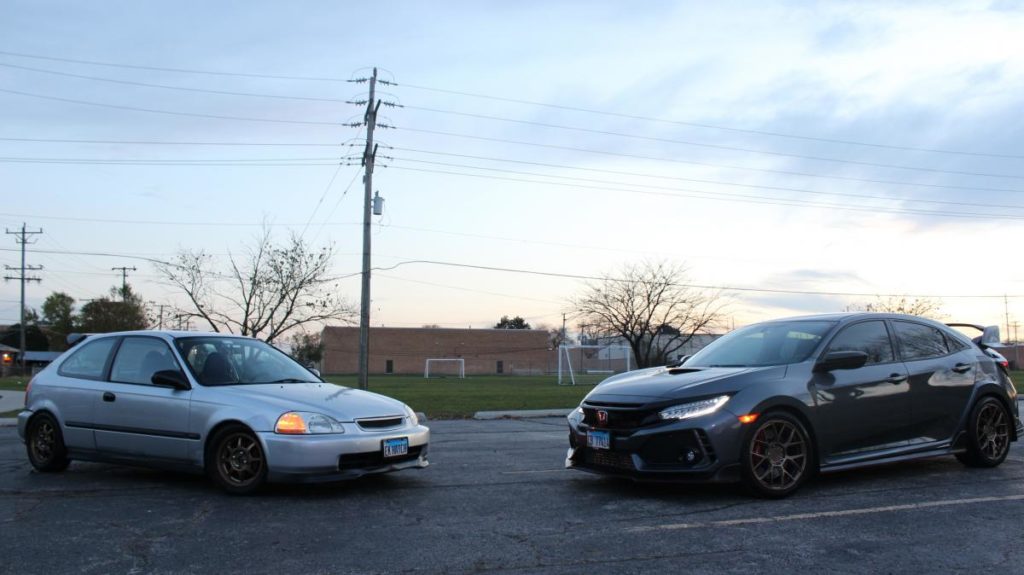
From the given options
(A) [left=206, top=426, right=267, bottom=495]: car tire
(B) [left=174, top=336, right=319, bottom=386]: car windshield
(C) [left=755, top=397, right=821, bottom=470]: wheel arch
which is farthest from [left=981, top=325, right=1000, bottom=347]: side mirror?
(A) [left=206, top=426, right=267, bottom=495]: car tire

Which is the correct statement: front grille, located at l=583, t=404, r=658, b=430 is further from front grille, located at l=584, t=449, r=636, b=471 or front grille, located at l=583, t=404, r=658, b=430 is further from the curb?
the curb

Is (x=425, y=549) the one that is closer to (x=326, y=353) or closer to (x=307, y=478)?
(x=307, y=478)

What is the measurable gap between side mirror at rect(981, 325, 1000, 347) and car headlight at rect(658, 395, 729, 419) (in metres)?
4.11

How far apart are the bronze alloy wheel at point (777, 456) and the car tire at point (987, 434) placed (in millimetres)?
2308

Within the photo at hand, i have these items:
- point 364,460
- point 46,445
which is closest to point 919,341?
point 364,460

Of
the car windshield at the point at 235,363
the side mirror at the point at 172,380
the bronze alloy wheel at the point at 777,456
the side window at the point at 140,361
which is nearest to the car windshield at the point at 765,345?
the bronze alloy wheel at the point at 777,456

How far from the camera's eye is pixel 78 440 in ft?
25.3

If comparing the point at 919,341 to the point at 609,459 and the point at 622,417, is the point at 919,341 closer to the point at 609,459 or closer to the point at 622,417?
the point at 622,417

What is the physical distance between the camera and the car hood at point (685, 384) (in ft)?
20.8

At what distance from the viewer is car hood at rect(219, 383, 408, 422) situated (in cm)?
674

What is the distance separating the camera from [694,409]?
621 cm

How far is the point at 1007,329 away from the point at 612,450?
104 m

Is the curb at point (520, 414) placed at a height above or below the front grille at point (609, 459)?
below

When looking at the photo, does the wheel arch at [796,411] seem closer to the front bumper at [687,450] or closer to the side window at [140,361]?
the front bumper at [687,450]
